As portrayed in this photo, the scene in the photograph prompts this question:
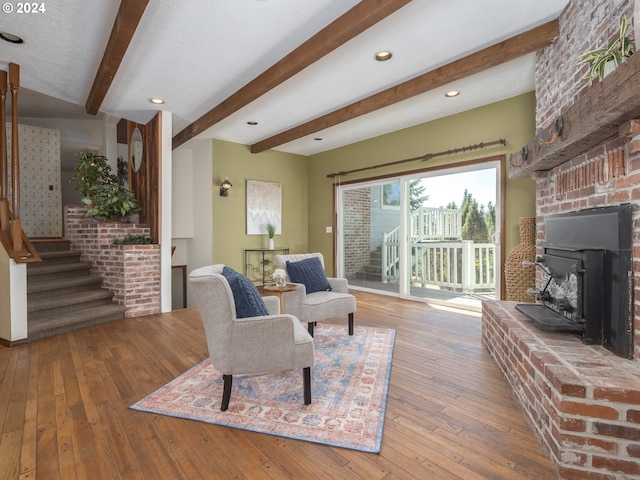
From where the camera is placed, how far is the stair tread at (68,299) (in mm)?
3655

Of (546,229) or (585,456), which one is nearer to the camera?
(585,456)

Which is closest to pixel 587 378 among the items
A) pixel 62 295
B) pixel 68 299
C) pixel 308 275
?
pixel 308 275

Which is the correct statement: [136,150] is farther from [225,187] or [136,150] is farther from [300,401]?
[300,401]

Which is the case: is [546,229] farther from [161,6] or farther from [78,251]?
[78,251]

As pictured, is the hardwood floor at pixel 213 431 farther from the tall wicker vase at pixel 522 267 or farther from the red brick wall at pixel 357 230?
the red brick wall at pixel 357 230

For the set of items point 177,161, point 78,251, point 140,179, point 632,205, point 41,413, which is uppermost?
point 177,161

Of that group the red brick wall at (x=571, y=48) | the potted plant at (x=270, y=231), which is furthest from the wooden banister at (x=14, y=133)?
the red brick wall at (x=571, y=48)

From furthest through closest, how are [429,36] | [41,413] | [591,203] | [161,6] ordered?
1. [429,36]
2. [161,6]
3. [591,203]
4. [41,413]

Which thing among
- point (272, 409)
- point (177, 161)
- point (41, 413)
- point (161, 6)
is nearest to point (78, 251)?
point (177, 161)

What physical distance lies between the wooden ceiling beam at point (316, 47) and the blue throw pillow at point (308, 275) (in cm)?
187

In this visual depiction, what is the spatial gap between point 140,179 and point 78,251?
137 centimetres

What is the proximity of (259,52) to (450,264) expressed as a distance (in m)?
3.74

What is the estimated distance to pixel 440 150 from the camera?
184 inches

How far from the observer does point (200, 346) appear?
3.14 meters
